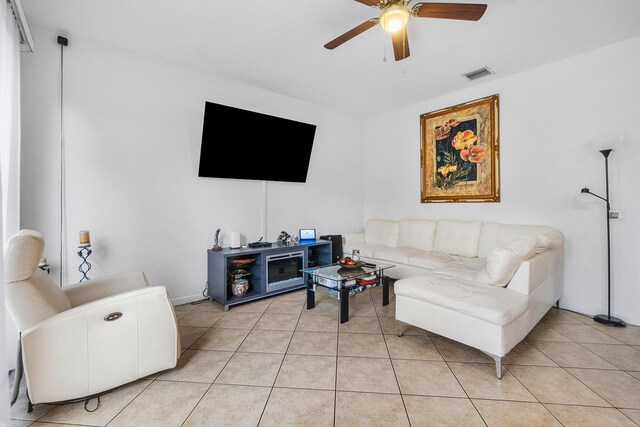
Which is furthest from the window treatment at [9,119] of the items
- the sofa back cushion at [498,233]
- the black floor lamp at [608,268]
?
the black floor lamp at [608,268]

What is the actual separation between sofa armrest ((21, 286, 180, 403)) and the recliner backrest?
70mm

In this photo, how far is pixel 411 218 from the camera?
174 inches

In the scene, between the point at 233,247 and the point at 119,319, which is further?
the point at 233,247

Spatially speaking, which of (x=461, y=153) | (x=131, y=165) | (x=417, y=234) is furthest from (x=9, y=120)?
(x=461, y=153)

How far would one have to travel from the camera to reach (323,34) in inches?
99.9

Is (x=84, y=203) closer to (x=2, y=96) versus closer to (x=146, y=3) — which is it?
(x=2, y=96)

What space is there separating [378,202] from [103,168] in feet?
12.8

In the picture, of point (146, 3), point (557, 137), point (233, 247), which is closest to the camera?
point (146, 3)

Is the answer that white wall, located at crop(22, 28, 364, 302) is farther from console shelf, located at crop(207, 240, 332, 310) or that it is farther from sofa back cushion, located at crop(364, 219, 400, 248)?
sofa back cushion, located at crop(364, 219, 400, 248)

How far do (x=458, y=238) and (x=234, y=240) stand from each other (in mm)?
2906

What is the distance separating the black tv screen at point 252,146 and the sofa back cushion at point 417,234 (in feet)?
5.73

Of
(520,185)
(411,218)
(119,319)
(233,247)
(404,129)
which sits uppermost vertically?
(404,129)

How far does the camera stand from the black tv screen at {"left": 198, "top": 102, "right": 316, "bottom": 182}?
3201 millimetres

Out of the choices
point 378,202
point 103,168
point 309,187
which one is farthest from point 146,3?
point 378,202
